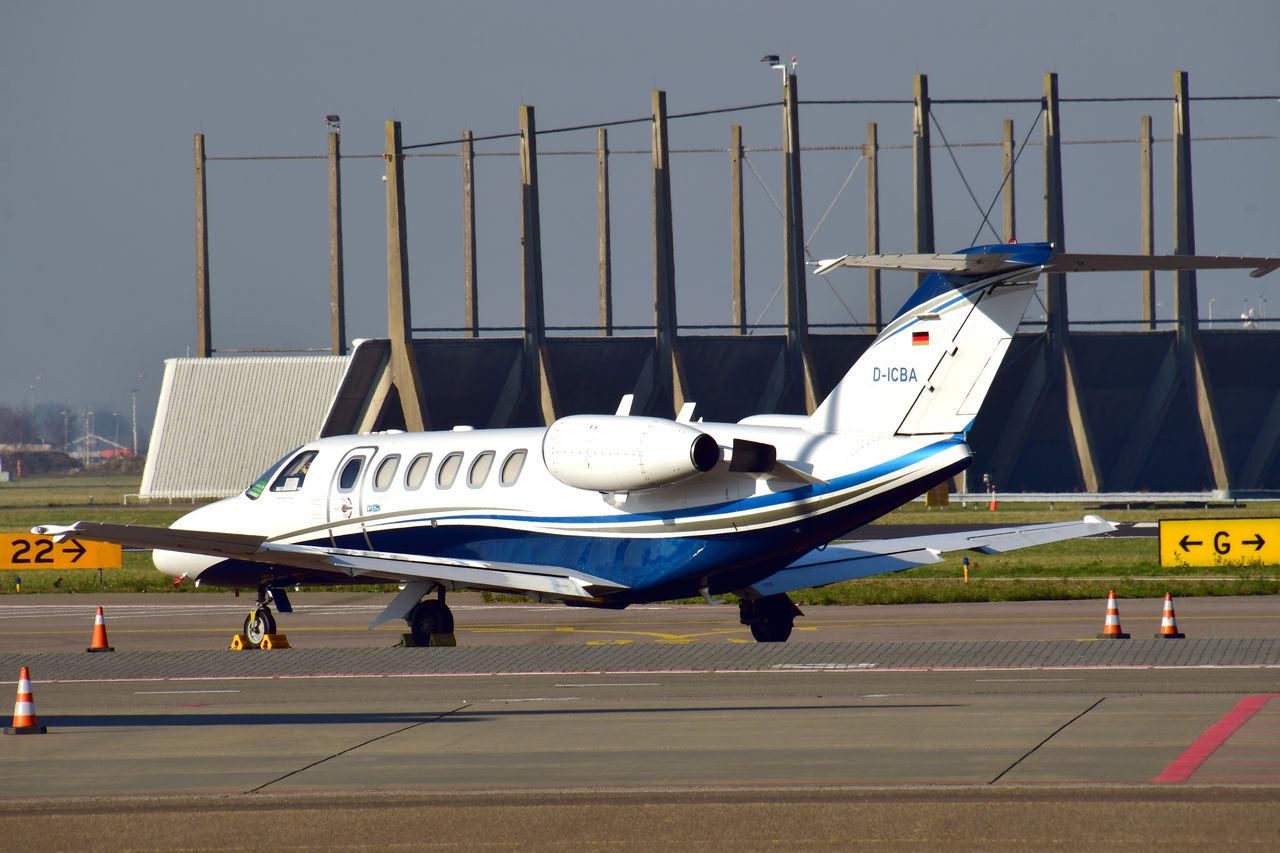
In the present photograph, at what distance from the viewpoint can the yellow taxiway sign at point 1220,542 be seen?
30.7 m

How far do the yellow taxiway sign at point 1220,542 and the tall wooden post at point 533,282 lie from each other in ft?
94.4

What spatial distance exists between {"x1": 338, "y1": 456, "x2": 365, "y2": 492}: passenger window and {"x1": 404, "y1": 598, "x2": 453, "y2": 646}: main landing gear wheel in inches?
99.1

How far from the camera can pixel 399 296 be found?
5547 cm

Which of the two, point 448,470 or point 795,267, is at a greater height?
point 795,267

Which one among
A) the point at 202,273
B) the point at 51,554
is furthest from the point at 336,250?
the point at 51,554

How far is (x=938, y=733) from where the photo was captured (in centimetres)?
1267

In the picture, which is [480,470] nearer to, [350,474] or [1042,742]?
[350,474]

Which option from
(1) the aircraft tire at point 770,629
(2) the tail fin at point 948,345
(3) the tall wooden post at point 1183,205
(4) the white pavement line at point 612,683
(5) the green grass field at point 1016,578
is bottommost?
(5) the green grass field at point 1016,578

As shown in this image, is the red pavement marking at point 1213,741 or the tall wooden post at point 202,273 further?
the tall wooden post at point 202,273

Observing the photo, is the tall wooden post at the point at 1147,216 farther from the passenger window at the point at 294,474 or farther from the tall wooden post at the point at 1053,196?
the passenger window at the point at 294,474

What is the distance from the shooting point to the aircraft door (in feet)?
76.1

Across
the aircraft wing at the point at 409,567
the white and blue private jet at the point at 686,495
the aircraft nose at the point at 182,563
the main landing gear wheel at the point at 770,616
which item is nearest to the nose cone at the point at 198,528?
the aircraft nose at the point at 182,563

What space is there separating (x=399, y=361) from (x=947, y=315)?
39105 mm

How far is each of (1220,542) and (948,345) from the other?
48.1 ft
